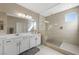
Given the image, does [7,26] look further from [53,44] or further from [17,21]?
[53,44]

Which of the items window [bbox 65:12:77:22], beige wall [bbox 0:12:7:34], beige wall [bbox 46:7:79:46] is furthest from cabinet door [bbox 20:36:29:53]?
window [bbox 65:12:77:22]

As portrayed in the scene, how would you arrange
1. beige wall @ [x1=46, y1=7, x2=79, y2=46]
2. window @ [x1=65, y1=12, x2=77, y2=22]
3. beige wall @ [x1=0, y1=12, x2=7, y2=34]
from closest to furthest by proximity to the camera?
beige wall @ [x1=0, y1=12, x2=7, y2=34], window @ [x1=65, y1=12, x2=77, y2=22], beige wall @ [x1=46, y1=7, x2=79, y2=46]

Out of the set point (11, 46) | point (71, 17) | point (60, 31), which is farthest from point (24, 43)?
point (71, 17)

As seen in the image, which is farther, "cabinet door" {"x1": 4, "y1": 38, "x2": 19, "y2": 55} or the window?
the window

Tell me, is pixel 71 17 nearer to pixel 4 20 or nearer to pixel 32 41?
pixel 32 41

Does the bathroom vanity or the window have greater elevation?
the window

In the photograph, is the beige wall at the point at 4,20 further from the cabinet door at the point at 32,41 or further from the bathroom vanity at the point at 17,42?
the cabinet door at the point at 32,41

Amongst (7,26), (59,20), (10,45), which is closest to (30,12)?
(7,26)

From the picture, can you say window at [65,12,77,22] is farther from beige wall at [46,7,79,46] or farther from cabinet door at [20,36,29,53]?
cabinet door at [20,36,29,53]

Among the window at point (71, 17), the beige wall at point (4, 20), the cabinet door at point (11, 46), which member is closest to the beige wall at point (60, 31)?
the window at point (71, 17)

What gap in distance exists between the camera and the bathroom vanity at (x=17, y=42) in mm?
1946

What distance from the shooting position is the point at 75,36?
2.35 metres

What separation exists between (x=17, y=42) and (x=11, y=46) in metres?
0.20

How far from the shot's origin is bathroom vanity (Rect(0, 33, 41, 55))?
1946mm
